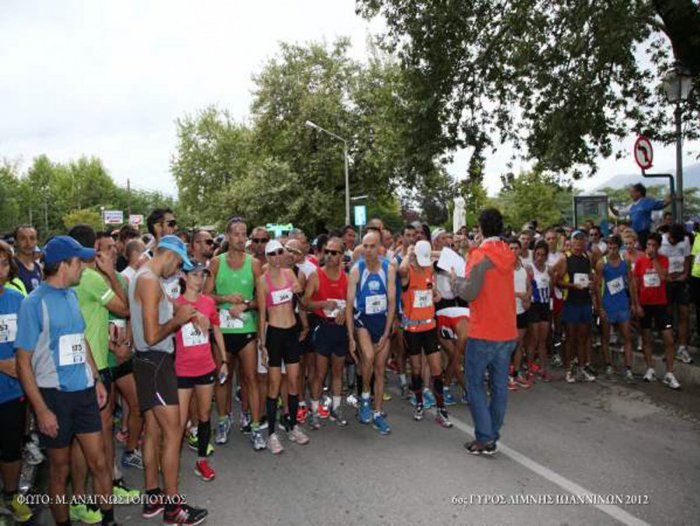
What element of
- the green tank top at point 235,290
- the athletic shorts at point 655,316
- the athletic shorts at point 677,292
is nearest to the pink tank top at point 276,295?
the green tank top at point 235,290

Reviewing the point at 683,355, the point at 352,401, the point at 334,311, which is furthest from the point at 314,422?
the point at 683,355

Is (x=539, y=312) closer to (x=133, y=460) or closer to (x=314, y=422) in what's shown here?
(x=314, y=422)

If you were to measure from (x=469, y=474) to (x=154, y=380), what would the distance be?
8.67 feet

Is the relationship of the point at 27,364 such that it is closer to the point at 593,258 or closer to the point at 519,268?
the point at 519,268

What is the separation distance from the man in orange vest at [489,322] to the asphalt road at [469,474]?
333 millimetres

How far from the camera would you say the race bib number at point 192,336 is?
4383mm

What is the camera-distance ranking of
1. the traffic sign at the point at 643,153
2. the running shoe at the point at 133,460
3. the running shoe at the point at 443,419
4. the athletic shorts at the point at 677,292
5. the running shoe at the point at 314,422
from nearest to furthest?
the running shoe at the point at 133,460, the running shoe at the point at 443,419, the running shoe at the point at 314,422, the athletic shorts at the point at 677,292, the traffic sign at the point at 643,153

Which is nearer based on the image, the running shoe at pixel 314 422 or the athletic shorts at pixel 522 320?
the running shoe at pixel 314 422

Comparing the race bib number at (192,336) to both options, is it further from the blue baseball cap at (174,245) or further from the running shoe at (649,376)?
the running shoe at (649,376)

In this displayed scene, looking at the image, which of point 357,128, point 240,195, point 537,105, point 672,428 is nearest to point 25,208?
point 240,195

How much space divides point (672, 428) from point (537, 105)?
8.86 m

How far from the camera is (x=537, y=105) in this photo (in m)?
12.7

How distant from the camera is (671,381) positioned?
23.2 feet

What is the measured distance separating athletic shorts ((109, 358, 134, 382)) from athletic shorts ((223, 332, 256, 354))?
3.32 feet
